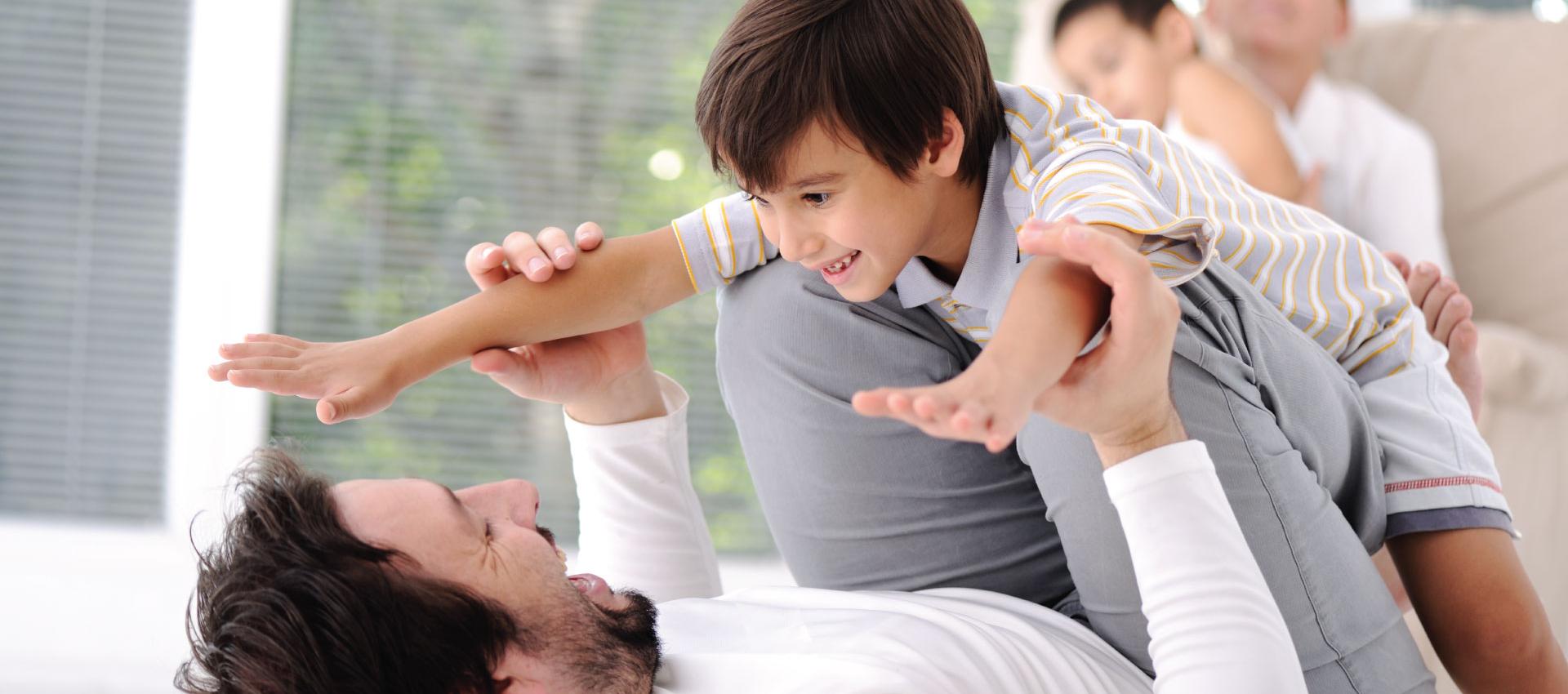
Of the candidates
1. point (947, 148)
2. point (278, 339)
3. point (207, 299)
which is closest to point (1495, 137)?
point (947, 148)

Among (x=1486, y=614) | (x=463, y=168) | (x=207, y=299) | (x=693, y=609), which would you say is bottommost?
(x=207, y=299)

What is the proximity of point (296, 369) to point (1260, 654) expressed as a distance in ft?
2.45

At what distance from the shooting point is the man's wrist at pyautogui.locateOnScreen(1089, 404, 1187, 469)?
771 millimetres

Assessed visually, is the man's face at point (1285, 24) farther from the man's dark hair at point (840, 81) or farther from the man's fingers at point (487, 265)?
the man's fingers at point (487, 265)

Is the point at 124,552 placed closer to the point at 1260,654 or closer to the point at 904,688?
the point at 904,688

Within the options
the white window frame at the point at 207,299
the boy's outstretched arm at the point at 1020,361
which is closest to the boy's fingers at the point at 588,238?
the boy's outstretched arm at the point at 1020,361

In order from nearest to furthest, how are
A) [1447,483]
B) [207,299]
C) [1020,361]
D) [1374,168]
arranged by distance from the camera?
1. [1020,361]
2. [1447,483]
3. [1374,168]
4. [207,299]

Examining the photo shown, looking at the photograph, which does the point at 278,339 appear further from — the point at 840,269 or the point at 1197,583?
the point at 1197,583

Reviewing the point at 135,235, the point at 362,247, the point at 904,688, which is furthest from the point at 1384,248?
the point at 135,235

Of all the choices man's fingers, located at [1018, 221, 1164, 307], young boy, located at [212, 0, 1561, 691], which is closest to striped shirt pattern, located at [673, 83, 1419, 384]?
young boy, located at [212, 0, 1561, 691]

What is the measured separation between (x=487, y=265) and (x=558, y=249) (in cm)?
7

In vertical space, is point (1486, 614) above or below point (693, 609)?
above

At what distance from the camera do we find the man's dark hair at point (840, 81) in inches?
37.8

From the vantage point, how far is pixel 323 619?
0.82m
